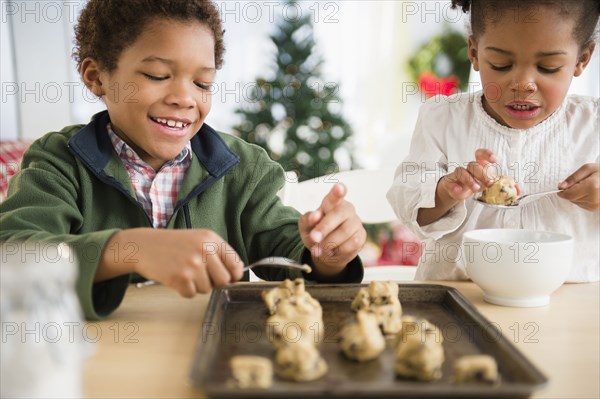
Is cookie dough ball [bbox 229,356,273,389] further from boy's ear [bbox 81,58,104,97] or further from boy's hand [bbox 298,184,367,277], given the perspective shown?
boy's ear [bbox 81,58,104,97]

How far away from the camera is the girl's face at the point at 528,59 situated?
1.19 meters

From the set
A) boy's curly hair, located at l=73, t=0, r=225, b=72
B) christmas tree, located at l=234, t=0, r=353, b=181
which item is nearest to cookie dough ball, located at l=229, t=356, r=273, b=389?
boy's curly hair, located at l=73, t=0, r=225, b=72

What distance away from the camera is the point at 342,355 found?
71cm

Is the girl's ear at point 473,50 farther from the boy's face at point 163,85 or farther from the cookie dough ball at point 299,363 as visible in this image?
the cookie dough ball at point 299,363

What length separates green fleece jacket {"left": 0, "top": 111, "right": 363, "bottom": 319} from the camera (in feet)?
3.03

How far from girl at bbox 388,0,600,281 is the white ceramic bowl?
23 centimetres

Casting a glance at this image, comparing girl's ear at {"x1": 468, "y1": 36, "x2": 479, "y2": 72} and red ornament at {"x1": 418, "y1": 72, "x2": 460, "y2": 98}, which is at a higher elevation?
girl's ear at {"x1": 468, "y1": 36, "x2": 479, "y2": 72}

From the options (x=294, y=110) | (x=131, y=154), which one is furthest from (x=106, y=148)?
(x=294, y=110)

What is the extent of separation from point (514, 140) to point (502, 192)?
0.69ft

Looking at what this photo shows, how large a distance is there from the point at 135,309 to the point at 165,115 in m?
0.40

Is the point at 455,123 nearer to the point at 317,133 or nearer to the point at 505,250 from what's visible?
the point at 505,250

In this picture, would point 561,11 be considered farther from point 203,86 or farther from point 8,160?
point 8,160

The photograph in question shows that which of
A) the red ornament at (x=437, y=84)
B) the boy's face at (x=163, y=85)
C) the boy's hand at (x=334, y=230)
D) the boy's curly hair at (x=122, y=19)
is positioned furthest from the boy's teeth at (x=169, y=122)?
the red ornament at (x=437, y=84)

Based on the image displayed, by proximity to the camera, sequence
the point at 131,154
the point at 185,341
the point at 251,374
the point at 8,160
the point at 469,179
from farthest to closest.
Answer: the point at 8,160, the point at 131,154, the point at 469,179, the point at 185,341, the point at 251,374
